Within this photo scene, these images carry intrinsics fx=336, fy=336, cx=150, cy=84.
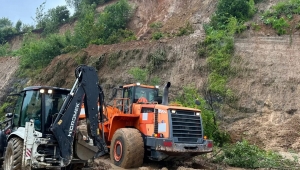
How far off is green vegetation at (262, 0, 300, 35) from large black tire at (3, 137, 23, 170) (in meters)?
15.5

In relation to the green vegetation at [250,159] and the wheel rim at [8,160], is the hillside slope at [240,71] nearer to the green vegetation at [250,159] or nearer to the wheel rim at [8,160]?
the green vegetation at [250,159]

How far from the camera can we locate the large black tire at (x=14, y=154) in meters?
7.18

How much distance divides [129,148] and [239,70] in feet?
31.5

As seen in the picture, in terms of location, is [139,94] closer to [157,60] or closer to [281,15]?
[157,60]

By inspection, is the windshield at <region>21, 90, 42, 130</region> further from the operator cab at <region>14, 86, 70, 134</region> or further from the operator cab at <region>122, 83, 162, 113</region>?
the operator cab at <region>122, 83, 162, 113</region>

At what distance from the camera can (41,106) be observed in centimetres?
751

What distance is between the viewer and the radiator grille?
33.3 feet

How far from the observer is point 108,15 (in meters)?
29.3

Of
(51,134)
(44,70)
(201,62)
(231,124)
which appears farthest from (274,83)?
(44,70)

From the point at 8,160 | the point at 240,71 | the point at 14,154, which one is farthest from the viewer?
the point at 240,71

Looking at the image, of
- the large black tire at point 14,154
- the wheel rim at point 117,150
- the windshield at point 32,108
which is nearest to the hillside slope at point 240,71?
the wheel rim at point 117,150

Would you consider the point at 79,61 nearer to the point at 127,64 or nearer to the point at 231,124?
the point at 127,64

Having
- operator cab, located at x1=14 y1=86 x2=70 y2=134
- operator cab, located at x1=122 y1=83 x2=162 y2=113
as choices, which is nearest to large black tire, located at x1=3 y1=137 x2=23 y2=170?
operator cab, located at x1=14 y1=86 x2=70 y2=134

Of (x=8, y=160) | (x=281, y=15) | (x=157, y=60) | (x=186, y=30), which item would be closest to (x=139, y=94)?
(x=8, y=160)
